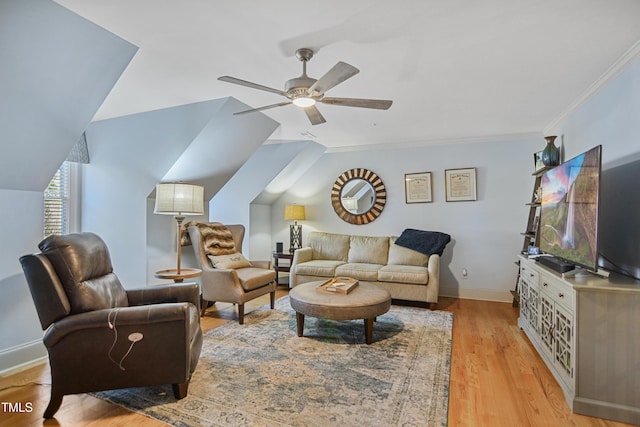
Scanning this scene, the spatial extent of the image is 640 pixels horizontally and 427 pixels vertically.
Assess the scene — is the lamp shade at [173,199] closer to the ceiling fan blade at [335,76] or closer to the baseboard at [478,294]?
the ceiling fan blade at [335,76]

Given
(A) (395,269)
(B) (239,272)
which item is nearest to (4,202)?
(B) (239,272)

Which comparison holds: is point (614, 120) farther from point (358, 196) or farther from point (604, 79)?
point (358, 196)

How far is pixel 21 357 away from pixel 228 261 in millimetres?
1899

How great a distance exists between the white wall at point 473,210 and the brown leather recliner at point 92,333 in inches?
148

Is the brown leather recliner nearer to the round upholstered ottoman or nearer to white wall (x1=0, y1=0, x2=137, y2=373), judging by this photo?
white wall (x1=0, y1=0, x2=137, y2=373)

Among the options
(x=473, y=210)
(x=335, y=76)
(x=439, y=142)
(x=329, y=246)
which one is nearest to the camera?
(x=335, y=76)

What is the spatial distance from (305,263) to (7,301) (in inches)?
124

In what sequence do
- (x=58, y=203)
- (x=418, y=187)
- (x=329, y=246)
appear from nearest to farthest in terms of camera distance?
(x=58, y=203) < (x=418, y=187) < (x=329, y=246)

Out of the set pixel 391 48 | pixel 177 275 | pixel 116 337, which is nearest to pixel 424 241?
pixel 391 48

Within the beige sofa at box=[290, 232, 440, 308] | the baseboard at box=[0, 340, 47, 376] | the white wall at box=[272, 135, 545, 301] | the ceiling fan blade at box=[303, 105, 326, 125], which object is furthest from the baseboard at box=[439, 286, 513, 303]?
the baseboard at box=[0, 340, 47, 376]

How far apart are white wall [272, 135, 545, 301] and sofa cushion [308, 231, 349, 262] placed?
0.40m

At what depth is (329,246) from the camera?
Result: 5.09 m

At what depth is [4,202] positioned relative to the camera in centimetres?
244

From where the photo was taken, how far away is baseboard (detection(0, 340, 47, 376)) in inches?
94.3
